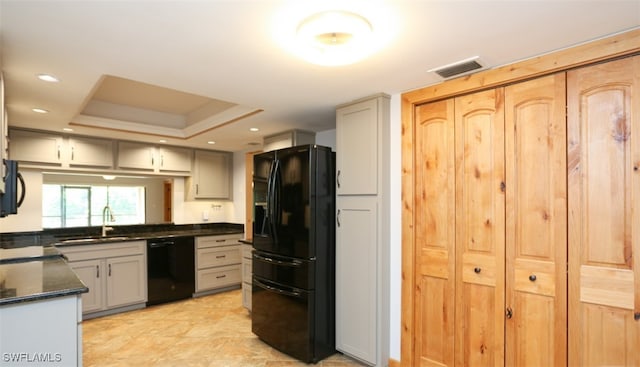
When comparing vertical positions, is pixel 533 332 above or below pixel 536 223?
below

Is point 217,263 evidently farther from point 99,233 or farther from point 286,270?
point 286,270

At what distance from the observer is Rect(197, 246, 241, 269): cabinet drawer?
4570 millimetres

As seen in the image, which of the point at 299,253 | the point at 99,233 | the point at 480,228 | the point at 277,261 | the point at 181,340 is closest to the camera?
the point at 480,228

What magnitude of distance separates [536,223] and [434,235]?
2.11 ft

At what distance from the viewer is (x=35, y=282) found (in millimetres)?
1767

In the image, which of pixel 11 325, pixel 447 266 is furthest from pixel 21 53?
pixel 447 266

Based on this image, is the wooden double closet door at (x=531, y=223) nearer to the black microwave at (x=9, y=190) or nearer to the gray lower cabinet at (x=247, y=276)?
the gray lower cabinet at (x=247, y=276)

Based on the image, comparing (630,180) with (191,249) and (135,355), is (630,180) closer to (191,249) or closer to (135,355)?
(135,355)

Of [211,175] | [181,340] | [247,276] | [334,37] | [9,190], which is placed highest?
[334,37]

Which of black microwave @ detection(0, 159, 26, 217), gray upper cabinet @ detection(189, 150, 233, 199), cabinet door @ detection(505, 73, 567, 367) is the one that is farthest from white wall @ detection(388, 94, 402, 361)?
gray upper cabinet @ detection(189, 150, 233, 199)

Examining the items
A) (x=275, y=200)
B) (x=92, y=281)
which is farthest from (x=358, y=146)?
(x=92, y=281)

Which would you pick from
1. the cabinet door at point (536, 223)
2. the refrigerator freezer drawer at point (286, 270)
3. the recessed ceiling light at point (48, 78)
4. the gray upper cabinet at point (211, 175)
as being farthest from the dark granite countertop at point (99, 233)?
the cabinet door at point (536, 223)

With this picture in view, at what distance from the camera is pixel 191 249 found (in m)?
4.48

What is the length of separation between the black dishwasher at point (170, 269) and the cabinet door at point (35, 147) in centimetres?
141
